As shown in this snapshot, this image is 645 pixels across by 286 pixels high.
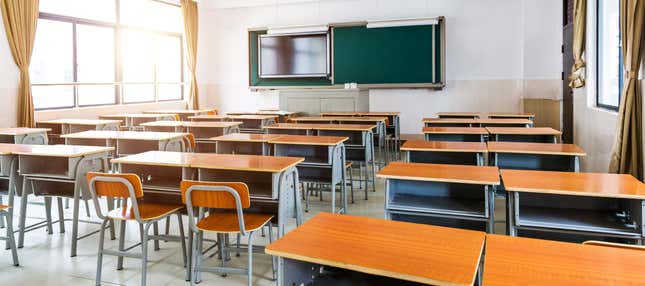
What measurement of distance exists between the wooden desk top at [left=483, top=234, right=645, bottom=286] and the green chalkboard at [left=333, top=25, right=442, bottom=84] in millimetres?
8435

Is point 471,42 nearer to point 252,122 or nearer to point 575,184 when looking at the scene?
point 252,122

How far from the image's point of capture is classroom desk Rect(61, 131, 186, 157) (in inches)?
198

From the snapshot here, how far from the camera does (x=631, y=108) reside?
4141mm

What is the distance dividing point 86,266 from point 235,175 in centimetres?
124

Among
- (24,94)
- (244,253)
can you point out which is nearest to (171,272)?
(244,253)

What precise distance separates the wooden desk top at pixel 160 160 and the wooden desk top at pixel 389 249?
5.54 feet

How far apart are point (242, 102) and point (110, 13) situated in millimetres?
3657

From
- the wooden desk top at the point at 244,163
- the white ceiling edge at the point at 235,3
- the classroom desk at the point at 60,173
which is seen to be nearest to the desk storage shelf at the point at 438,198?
the wooden desk top at the point at 244,163

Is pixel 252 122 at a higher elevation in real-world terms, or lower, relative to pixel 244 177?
higher

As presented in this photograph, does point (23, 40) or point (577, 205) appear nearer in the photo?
point (577, 205)

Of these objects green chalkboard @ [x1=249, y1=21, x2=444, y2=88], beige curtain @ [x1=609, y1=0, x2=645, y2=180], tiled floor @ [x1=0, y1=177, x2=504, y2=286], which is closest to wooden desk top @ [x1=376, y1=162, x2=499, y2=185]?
tiled floor @ [x1=0, y1=177, x2=504, y2=286]

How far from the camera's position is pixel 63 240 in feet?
13.4

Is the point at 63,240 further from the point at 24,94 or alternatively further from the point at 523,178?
the point at 24,94

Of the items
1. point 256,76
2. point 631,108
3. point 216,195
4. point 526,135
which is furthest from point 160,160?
point 256,76
